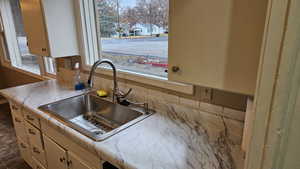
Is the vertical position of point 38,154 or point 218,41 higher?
point 218,41

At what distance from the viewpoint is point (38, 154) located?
1.72 meters

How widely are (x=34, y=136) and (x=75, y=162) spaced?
670mm

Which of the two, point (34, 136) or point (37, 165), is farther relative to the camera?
point (37, 165)

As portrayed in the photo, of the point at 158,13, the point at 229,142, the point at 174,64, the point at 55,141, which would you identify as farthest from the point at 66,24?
the point at 229,142

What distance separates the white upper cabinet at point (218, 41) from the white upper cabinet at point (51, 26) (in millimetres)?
1376

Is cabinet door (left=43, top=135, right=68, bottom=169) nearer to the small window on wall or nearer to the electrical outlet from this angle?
the electrical outlet

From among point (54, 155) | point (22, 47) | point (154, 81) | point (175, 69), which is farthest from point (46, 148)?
point (22, 47)

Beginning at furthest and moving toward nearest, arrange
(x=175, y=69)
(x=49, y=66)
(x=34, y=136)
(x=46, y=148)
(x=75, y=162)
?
(x=49, y=66), (x=34, y=136), (x=46, y=148), (x=75, y=162), (x=175, y=69)

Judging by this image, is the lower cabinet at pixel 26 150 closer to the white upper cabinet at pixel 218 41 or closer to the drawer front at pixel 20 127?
the drawer front at pixel 20 127

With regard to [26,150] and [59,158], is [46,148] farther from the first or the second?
[26,150]

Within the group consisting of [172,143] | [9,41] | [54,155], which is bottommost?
[54,155]

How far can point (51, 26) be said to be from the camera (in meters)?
1.79

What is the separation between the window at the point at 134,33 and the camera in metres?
1.51

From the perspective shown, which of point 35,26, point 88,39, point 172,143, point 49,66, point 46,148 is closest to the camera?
point 172,143
